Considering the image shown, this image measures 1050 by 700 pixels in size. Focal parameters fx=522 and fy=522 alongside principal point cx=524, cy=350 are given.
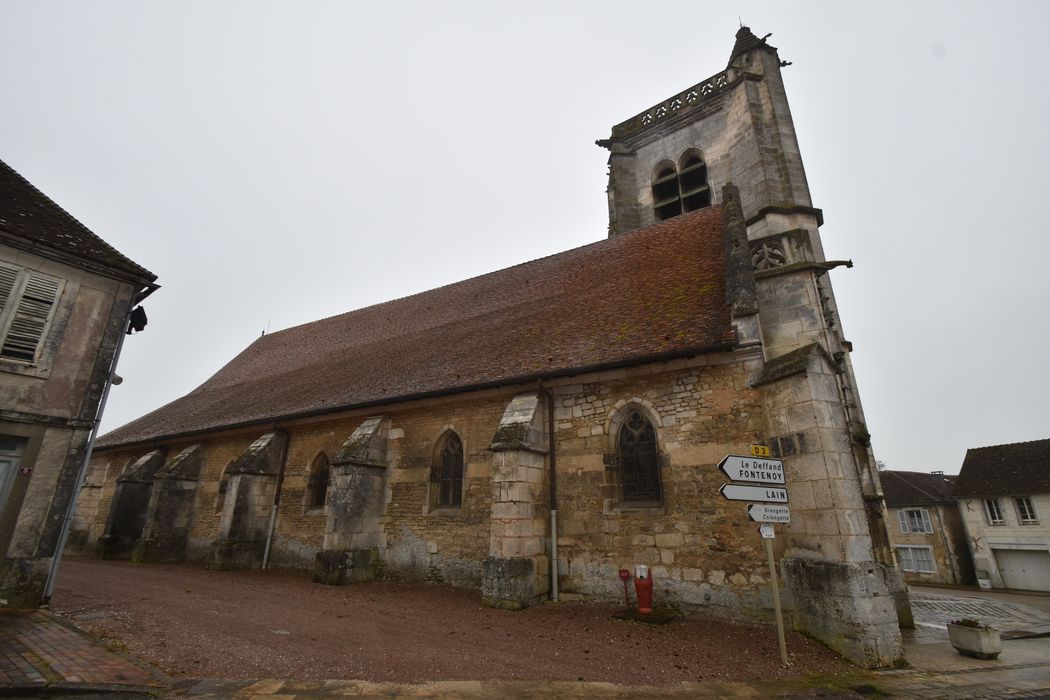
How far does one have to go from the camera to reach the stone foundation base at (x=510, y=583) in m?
8.63

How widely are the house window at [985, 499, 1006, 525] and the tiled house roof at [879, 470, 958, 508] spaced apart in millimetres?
1566

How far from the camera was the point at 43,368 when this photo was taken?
860 centimetres

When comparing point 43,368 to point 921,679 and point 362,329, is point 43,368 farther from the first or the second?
point 921,679

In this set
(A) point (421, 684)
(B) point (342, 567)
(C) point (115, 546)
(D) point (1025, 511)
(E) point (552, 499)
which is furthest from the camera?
(D) point (1025, 511)

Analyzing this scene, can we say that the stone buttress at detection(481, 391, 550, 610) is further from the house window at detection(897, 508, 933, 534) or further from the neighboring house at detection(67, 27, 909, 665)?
the house window at detection(897, 508, 933, 534)

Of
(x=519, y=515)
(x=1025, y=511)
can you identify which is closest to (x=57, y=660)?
(x=519, y=515)

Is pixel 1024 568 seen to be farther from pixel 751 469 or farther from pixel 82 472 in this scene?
pixel 82 472

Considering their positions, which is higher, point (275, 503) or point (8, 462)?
point (8, 462)

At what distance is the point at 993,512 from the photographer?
2605 centimetres

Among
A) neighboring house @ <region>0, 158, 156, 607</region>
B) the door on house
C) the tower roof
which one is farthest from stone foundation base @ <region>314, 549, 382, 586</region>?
the tower roof

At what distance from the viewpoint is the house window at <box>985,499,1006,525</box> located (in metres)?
25.7

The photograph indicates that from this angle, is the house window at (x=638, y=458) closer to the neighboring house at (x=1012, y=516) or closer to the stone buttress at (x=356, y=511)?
the stone buttress at (x=356, y=511)

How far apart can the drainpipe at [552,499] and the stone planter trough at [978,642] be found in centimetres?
569

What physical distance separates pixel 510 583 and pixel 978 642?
248 inches
